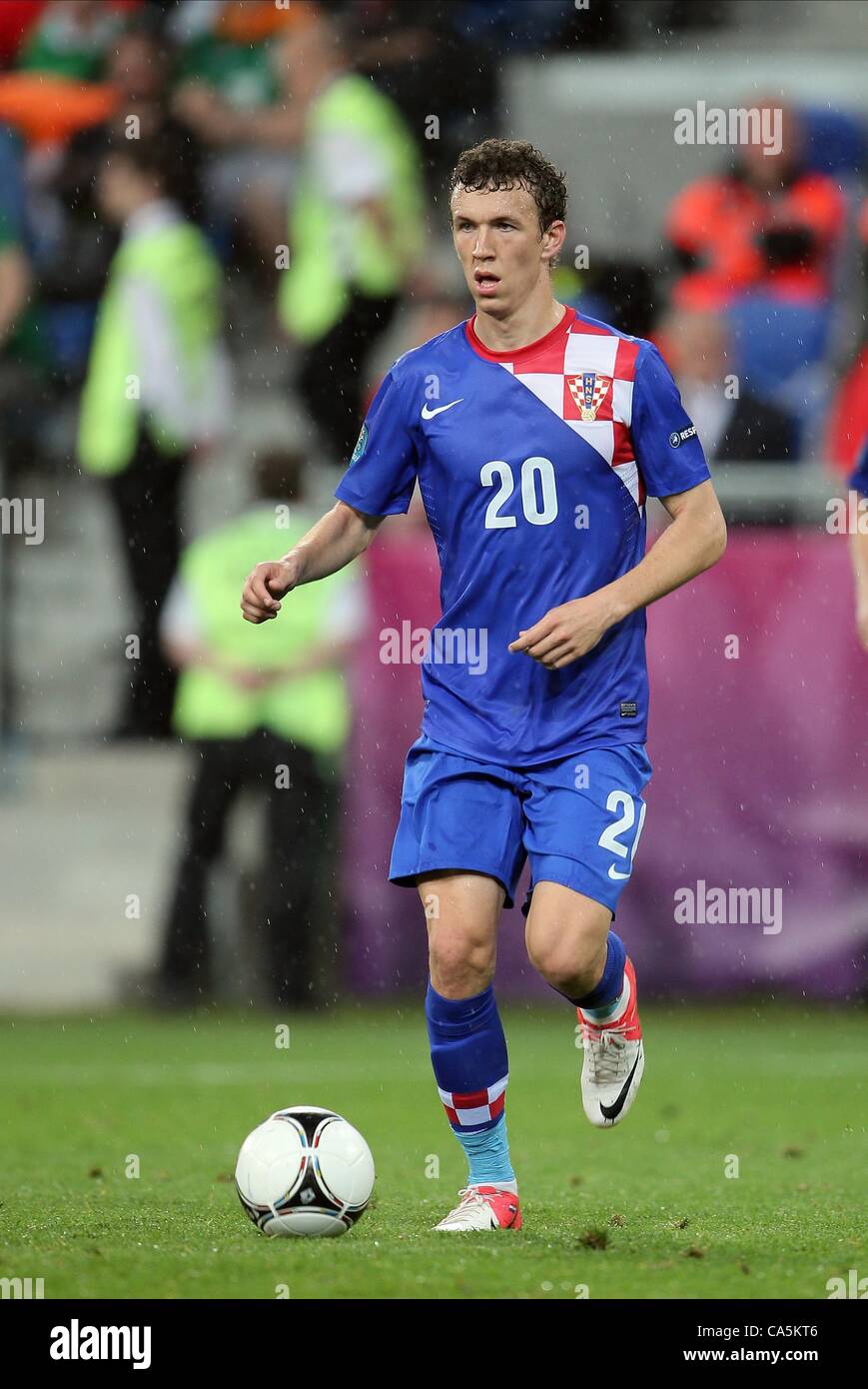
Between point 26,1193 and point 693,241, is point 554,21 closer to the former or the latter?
point 693,241

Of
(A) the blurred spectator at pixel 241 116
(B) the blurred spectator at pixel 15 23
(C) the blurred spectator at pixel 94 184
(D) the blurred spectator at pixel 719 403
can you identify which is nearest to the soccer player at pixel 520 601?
(D) the blurred spectator at pixel 719 403

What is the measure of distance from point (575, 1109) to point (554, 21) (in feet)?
21.2

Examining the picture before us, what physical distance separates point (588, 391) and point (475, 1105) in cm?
174

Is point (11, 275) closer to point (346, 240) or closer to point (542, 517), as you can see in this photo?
point (346, 240)

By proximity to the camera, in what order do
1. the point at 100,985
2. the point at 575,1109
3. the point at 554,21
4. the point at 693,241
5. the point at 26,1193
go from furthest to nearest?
the point at 554,21, the point at 693,241, the point at 100,985, the point at 575,1109, the point at 26,1193

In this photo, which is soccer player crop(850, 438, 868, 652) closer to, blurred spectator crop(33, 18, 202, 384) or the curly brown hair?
the curly brown hair

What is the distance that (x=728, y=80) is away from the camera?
466 inches

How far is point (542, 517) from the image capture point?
18.7ft

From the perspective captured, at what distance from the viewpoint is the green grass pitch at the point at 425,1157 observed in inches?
192

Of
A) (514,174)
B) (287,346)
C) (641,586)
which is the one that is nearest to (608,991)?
(641,586)

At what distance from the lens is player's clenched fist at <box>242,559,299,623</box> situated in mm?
5496

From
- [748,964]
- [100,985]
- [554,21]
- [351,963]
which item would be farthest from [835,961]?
[554,21]

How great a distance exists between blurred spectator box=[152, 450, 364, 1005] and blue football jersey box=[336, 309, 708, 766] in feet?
14.5

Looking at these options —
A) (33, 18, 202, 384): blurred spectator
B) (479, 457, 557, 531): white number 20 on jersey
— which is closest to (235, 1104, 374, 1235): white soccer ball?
(479, 457, 557, 531): white number 20 on jersey
